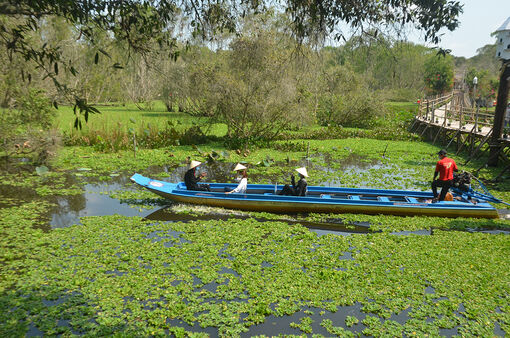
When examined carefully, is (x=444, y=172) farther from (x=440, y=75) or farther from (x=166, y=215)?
(x=440, y=75)

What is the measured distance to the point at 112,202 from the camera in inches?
412

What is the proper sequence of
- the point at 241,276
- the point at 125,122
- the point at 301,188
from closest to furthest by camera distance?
the point at 241,276 → the point at 301,188 → the point at 125,122

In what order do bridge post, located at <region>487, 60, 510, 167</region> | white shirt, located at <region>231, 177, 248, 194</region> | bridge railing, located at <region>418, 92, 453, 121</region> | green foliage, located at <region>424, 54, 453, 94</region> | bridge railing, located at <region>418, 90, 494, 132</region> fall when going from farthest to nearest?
green foliage, located at <region>424, 54, 453, 94</region>, bridge railing, located at <region>418, 92, 453, 121</region>, bridge railing, located at <region>418, 90, 494, 132</region>, bridge post, located at <region>487, 60, 510, 167</region>, white shirt, located at <region>231, 177, 248, 194</region>

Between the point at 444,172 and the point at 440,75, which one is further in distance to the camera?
the point at 440,75

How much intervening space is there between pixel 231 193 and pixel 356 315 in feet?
17.1

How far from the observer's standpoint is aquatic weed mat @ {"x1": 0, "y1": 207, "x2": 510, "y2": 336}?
514 centimetres

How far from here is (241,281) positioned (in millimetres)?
6238

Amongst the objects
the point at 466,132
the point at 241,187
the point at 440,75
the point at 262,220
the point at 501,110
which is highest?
the point at 440,75

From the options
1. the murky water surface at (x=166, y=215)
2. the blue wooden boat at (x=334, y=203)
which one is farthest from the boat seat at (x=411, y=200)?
the murky water surface at (x=166, y=215)

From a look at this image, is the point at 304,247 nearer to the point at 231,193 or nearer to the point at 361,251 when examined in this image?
the point at 361,251

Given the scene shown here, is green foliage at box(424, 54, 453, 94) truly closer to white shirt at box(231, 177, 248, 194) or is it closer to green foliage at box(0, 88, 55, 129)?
white shirt at box(231, 177, 248, 194)

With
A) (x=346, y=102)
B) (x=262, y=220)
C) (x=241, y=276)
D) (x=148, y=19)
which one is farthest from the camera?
(x=346, y=102)

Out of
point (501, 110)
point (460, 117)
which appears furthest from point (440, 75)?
point (501, 110)

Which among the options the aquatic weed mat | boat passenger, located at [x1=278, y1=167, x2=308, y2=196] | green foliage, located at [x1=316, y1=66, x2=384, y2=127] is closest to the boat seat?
the aquatic weed mat
